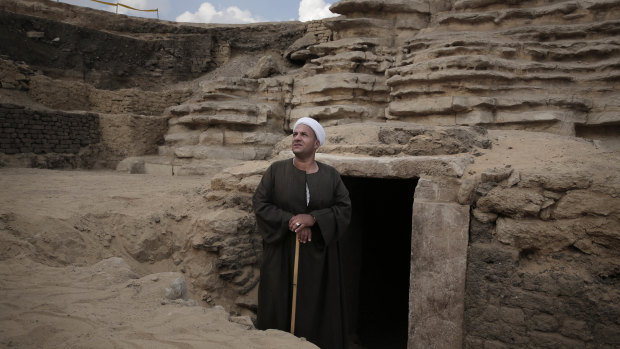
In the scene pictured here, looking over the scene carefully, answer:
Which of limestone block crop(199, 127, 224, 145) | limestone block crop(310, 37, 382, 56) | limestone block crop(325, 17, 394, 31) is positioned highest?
limestone block crop(325, 17, 394, 31)

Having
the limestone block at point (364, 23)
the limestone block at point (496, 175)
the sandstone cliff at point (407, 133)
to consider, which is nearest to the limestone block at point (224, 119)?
the sandstone cliff at point (407, 133)

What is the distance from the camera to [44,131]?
926 centimetres

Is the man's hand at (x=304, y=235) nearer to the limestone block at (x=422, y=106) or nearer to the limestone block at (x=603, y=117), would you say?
the limestone block at (x=422, y=106)

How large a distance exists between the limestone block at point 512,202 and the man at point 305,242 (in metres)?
1.28

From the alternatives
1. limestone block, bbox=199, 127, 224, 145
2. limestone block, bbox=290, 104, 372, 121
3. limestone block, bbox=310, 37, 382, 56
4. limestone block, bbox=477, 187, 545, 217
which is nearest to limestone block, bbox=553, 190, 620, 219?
limestone block, bbox=477, 187, 545, 217

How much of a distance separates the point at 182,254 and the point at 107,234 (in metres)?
0.87

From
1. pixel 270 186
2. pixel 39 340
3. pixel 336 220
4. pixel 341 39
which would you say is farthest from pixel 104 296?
pixel 341 39

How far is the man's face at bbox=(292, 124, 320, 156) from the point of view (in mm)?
3225

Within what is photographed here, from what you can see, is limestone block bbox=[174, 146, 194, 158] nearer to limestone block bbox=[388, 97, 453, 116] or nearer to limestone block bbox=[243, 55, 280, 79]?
limestone block bbox=[243, 55, 280, 79]

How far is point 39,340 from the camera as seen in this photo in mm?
1993

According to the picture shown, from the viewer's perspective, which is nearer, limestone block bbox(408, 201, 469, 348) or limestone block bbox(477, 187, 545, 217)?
limestone block bbox(477, 187, 545, 217)

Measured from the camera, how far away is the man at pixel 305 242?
10.2ft

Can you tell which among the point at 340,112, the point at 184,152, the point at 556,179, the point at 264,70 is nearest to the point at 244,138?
the point at 184,152

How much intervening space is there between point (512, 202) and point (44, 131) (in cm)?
1016
